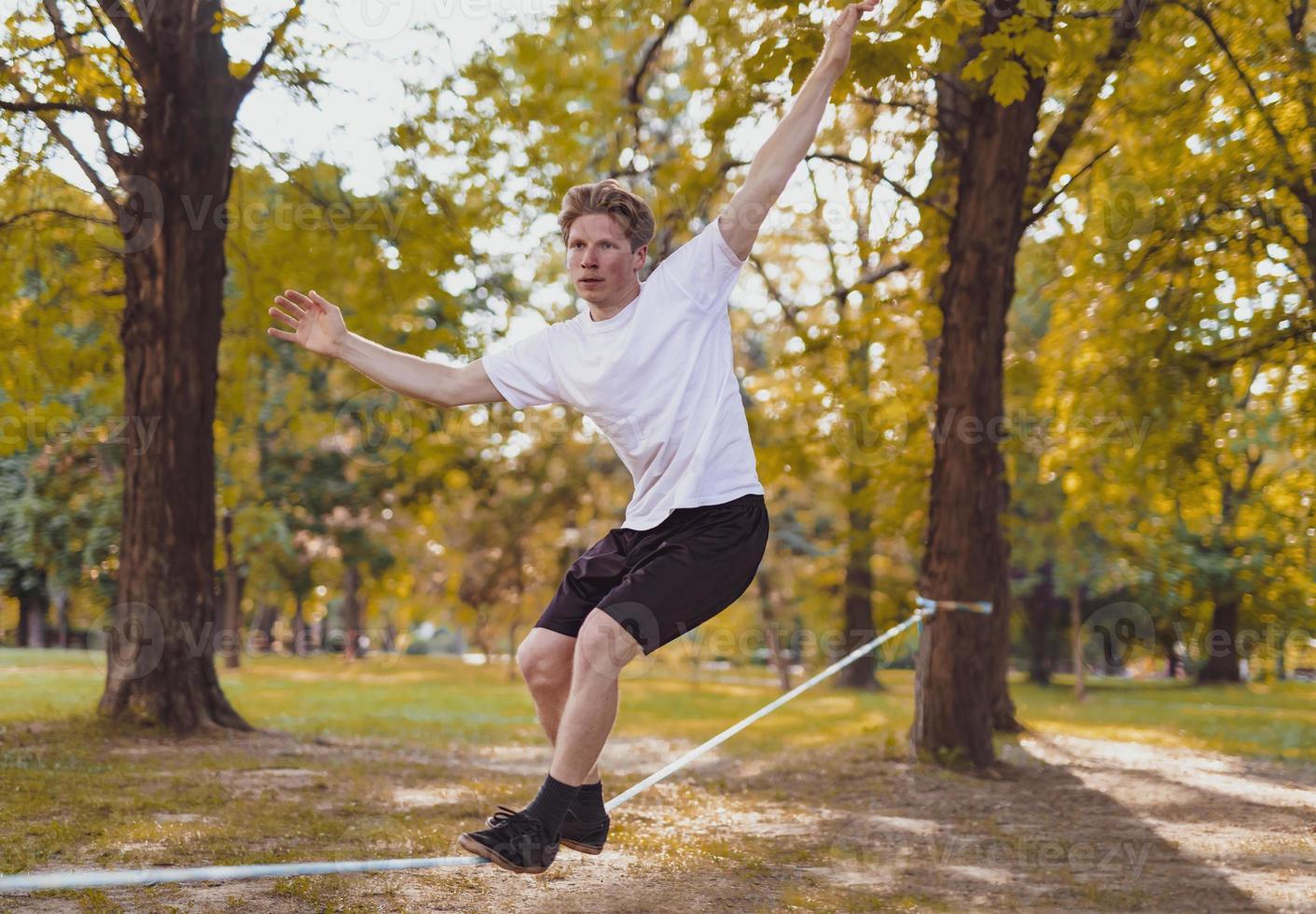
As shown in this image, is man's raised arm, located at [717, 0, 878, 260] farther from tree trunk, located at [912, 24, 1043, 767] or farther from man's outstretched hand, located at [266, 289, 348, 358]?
tree trunk, located at [912, 24, 1043, 767]

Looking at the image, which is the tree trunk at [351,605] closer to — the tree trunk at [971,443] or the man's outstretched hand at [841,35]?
the tree trunk at [971,443]

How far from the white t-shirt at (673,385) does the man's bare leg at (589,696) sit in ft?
1.32

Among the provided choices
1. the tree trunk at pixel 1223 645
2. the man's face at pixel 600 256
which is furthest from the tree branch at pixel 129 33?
the tree trunk at pixel 1223 645

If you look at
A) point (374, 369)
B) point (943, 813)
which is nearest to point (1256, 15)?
point (943, 813)

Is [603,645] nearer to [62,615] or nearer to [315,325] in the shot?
[315,325]

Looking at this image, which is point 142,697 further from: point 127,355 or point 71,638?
point 71,638

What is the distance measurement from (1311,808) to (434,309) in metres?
18.3

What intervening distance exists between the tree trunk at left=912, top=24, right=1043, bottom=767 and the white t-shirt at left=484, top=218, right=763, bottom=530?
6056 millimetres

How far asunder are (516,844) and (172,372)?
7.55m

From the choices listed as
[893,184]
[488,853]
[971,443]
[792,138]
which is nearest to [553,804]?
[488,853]

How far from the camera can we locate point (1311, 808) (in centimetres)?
831

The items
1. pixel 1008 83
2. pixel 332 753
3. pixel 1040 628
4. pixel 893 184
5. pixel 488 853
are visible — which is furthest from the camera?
pixel 1040 628

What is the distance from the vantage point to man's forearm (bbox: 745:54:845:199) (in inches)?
156

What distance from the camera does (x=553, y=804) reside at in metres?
3.88
